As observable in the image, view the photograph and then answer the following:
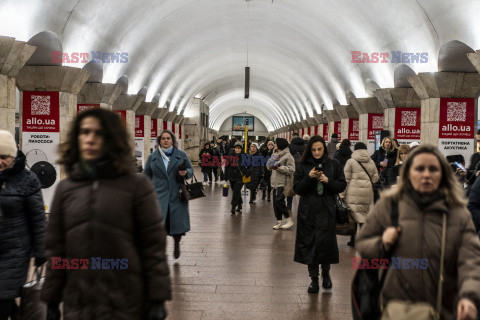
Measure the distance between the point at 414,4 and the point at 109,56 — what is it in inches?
299

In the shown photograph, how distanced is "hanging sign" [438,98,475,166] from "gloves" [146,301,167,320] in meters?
9.32

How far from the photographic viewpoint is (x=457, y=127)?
34.9 feet

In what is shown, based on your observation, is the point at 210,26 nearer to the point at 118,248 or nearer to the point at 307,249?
the point at 307,249

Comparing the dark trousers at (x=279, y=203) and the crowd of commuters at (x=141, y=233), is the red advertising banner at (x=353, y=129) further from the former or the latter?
the crowd of commuters at (x=141, y=233)

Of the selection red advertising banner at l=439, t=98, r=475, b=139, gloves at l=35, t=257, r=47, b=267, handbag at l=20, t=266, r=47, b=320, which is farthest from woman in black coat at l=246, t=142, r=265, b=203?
handbag at l=20, t=266, r=47, b=320

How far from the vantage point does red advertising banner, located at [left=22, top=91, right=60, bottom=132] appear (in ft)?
32.7

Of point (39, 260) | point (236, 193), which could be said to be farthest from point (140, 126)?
point (39, 260)

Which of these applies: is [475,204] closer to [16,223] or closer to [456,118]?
[16,223]

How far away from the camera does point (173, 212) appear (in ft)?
21.6

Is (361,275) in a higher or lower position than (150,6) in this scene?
lower

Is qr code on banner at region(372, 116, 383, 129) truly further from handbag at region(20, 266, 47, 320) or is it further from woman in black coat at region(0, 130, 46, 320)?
handbag at region(20, 266, 47, 320)

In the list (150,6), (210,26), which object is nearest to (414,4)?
(150,6)

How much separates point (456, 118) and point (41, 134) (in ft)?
27.3

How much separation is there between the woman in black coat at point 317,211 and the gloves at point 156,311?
10.2 feet
